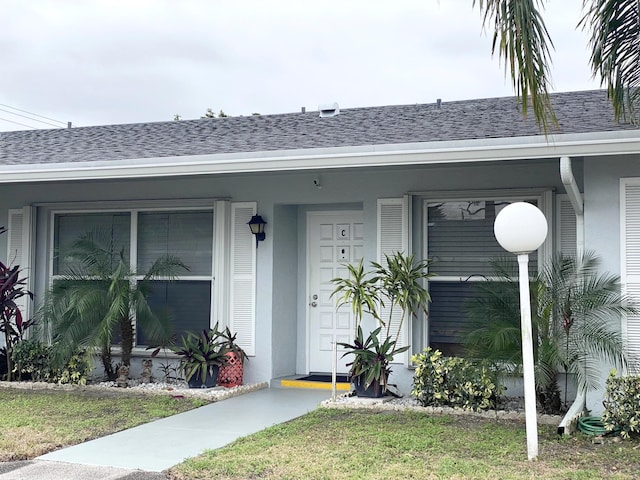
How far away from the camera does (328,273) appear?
10078 millimetres

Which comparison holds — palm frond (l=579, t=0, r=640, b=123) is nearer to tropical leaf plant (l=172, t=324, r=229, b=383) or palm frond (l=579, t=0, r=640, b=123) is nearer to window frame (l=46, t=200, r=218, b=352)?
window frame (l=46, t=200, r=218, b=352)

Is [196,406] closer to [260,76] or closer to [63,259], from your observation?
[63,259]

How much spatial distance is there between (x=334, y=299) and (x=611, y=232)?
3969mm

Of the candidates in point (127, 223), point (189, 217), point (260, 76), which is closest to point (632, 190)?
point (189, 217)

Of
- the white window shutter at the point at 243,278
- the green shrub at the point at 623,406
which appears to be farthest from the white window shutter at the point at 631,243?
the white window shutter at the point at 243,278

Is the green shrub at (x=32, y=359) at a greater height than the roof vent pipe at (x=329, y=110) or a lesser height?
lesser

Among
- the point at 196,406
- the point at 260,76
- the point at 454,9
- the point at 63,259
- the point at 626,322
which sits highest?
the point at 260,76

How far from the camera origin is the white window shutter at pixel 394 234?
8.99 metres

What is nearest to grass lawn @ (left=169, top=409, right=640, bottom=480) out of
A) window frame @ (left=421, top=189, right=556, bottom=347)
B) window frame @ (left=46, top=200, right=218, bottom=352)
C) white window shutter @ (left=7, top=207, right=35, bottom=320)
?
window frame @ (left=421, top=189, right=556, bottom=347)

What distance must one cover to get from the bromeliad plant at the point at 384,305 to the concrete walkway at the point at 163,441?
29.2 inches

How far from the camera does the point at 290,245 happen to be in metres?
10.1

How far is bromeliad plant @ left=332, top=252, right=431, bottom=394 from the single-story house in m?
0.25

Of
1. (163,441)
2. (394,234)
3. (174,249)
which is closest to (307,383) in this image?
(394,234)

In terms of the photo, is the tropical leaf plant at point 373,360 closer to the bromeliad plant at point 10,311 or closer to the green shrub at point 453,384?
the green shrub at point 453,384
